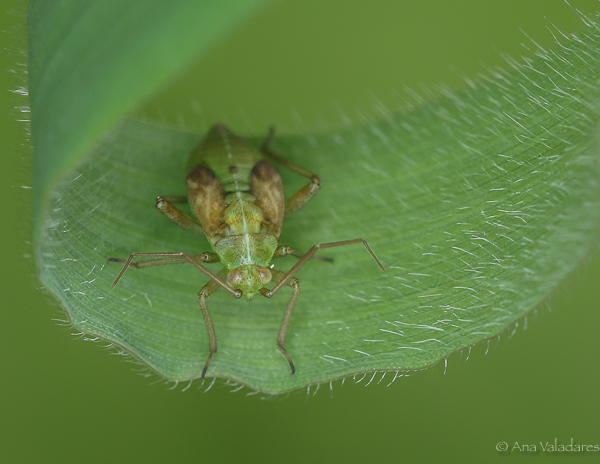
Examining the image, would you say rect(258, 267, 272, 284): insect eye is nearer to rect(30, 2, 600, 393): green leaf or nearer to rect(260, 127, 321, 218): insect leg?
rect(30, 2, 600, 393): green leaf

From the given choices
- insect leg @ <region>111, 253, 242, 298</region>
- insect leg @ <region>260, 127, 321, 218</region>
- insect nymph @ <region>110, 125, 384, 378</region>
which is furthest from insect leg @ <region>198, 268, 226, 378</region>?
insect leg @ <region>260, 127, 321, 218</region>

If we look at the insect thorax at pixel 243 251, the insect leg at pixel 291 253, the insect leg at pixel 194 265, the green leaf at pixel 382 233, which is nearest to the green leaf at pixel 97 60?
the green leaf at pixel 382 233

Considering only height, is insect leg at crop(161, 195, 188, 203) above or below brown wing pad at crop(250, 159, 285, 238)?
below

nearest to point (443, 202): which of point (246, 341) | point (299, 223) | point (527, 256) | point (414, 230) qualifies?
point (414, 230)

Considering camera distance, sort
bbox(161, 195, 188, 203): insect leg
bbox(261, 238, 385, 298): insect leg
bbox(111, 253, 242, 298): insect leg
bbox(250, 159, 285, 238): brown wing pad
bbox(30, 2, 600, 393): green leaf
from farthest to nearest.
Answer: bbox(250, 159, 285, 238): brown wing pad → bbox(161, 195, 188, 203): insect leg → bbox(261, 238, 385, 298): insect leg → bbox(111, 253, 242, 298): insect leg → bbox(30, 2, 600, 393): green leaf

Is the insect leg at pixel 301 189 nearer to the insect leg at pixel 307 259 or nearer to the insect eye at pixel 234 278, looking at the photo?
the insect leg at pixel 307 259

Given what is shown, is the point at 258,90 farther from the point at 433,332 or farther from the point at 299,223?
the point at 433,332

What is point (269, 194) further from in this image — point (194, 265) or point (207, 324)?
point (207, 324)
